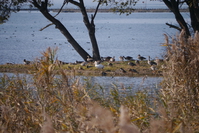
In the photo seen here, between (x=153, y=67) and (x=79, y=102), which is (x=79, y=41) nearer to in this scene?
(x=153, y=67)

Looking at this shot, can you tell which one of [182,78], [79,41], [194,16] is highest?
[194,16]

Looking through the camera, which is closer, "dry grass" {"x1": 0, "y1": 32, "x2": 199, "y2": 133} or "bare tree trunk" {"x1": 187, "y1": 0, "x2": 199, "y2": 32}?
"dry grass" {"x1": 0, "y1": 32, "x2": 199, "y2": 133}

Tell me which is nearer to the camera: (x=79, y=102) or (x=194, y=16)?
(x=79, y=102)

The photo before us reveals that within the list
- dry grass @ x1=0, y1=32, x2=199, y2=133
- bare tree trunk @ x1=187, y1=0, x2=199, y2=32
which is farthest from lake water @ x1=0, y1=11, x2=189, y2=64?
bare tree trunk @ x1=187, y1=0, x2=199, y2=32

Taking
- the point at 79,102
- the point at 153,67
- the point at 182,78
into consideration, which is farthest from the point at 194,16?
the point at 79,102

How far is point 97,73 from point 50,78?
10634 mm

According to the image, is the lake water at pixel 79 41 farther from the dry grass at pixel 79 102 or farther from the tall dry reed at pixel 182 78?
the tall dry reed at pixel 182 78

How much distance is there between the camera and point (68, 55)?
2931 centimetres

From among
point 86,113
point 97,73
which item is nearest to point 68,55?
point 97,73

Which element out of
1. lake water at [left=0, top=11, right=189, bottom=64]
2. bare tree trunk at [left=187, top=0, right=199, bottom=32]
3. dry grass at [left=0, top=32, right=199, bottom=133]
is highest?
bare tree trunk at [left=187, top=0, right=199, bottom=32]

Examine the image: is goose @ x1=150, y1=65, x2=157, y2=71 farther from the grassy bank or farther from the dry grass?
the dry grass

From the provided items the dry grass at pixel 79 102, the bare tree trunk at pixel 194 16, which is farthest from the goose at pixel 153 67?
the dry grass at pixel 79 102

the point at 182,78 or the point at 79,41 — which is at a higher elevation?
the point at 182,78

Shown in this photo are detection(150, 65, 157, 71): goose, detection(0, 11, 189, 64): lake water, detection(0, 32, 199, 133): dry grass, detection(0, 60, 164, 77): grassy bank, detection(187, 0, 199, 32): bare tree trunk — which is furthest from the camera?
detection(0, 11, 189, 64): lake water
